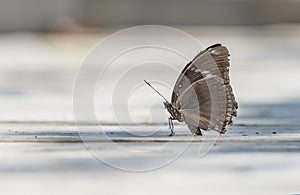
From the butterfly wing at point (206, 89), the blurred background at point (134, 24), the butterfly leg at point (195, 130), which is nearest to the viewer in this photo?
the butterfly wing at point (206, 89)

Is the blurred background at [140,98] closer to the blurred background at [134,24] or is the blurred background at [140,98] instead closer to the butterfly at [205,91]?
the blurred background at [134,24]

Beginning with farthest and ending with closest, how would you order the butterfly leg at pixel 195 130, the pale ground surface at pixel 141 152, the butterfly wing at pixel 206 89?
the butterfly leg at pixel 195 130
the butterfly wing at pixel 206 89
the pale ground surface at pixel 141 152

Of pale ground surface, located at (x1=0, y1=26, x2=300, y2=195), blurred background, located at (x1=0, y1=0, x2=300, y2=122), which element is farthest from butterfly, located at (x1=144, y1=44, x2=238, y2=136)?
blurred background, located at (x1=0, y1=0, x2=300, y2=122)

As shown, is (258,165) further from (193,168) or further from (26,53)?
(26,53)

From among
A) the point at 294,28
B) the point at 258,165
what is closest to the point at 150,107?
the point at 258,165

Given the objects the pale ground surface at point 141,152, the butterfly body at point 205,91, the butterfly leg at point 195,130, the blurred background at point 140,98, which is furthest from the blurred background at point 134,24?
the butterfly body at point 205,91

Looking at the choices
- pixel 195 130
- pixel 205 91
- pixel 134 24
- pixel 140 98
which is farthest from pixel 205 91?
pixel 134 24

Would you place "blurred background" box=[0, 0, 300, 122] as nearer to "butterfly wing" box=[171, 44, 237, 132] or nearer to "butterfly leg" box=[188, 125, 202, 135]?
"butterfly leg" box=[188, 125, 202, 135]
